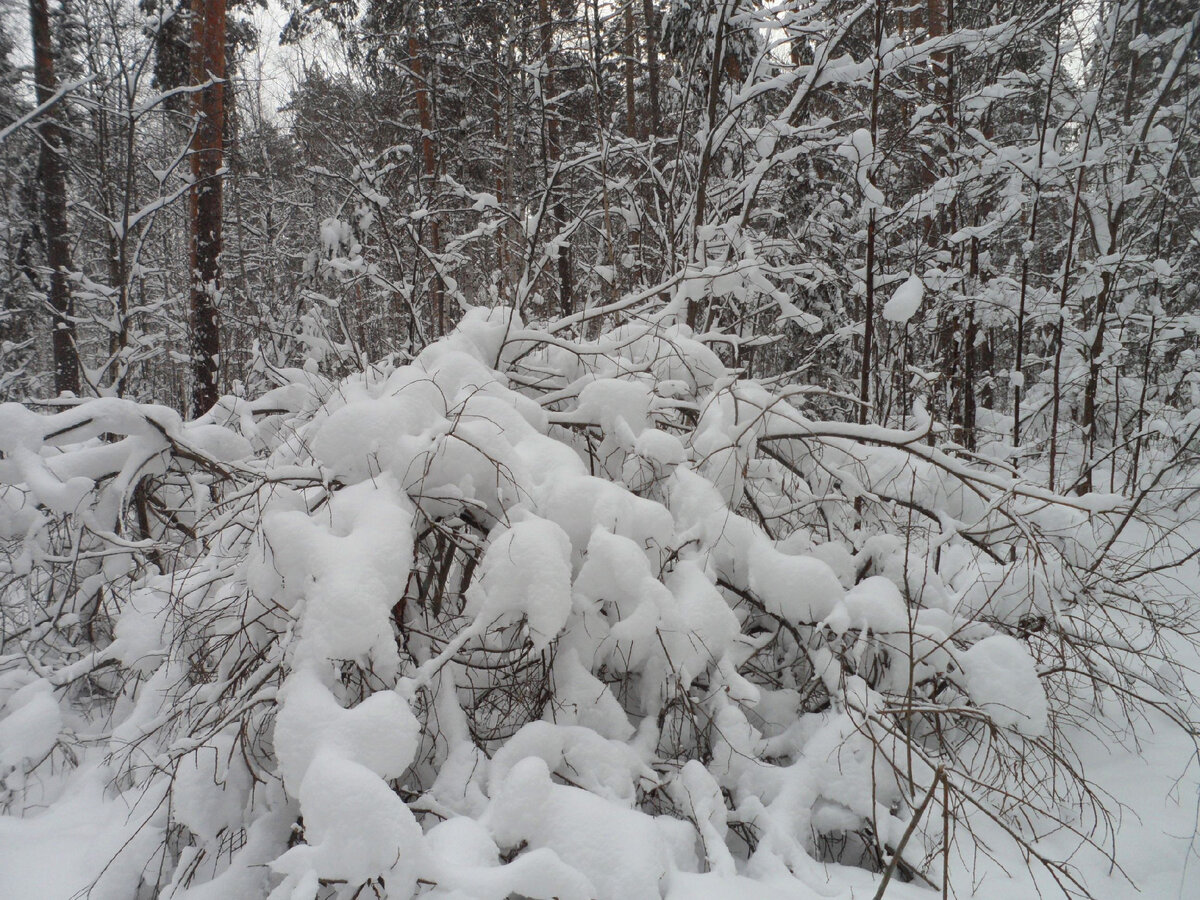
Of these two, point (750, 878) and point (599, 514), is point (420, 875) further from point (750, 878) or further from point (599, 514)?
point (599, 514)

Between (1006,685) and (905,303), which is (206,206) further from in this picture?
(1006,685)

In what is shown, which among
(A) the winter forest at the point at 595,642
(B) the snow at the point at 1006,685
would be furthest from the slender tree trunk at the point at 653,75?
(B) the snow at the point at 1006,685

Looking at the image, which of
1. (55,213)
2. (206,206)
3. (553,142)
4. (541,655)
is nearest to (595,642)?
(541,655)

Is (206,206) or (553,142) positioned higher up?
(553,142)

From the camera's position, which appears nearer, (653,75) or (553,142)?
(653,75)

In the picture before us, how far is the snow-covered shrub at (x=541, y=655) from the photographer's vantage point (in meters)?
1.67

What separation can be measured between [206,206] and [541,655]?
6407mm

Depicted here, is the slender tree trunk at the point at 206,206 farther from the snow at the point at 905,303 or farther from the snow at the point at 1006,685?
the snow at the point at 1006,685

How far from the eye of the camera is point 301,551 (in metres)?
1.88

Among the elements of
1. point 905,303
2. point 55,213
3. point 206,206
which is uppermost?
point 55,213

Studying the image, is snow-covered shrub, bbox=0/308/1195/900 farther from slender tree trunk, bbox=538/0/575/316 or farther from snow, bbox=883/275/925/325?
slender tree trunk, bbox=538/0/575/316

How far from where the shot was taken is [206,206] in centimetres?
640

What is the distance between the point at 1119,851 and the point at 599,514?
6.04ft

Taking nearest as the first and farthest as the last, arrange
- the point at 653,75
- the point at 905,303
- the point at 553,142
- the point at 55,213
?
the point at 905,303 → the point at 653,75 → the point at 55,213 → the point at 553,142
